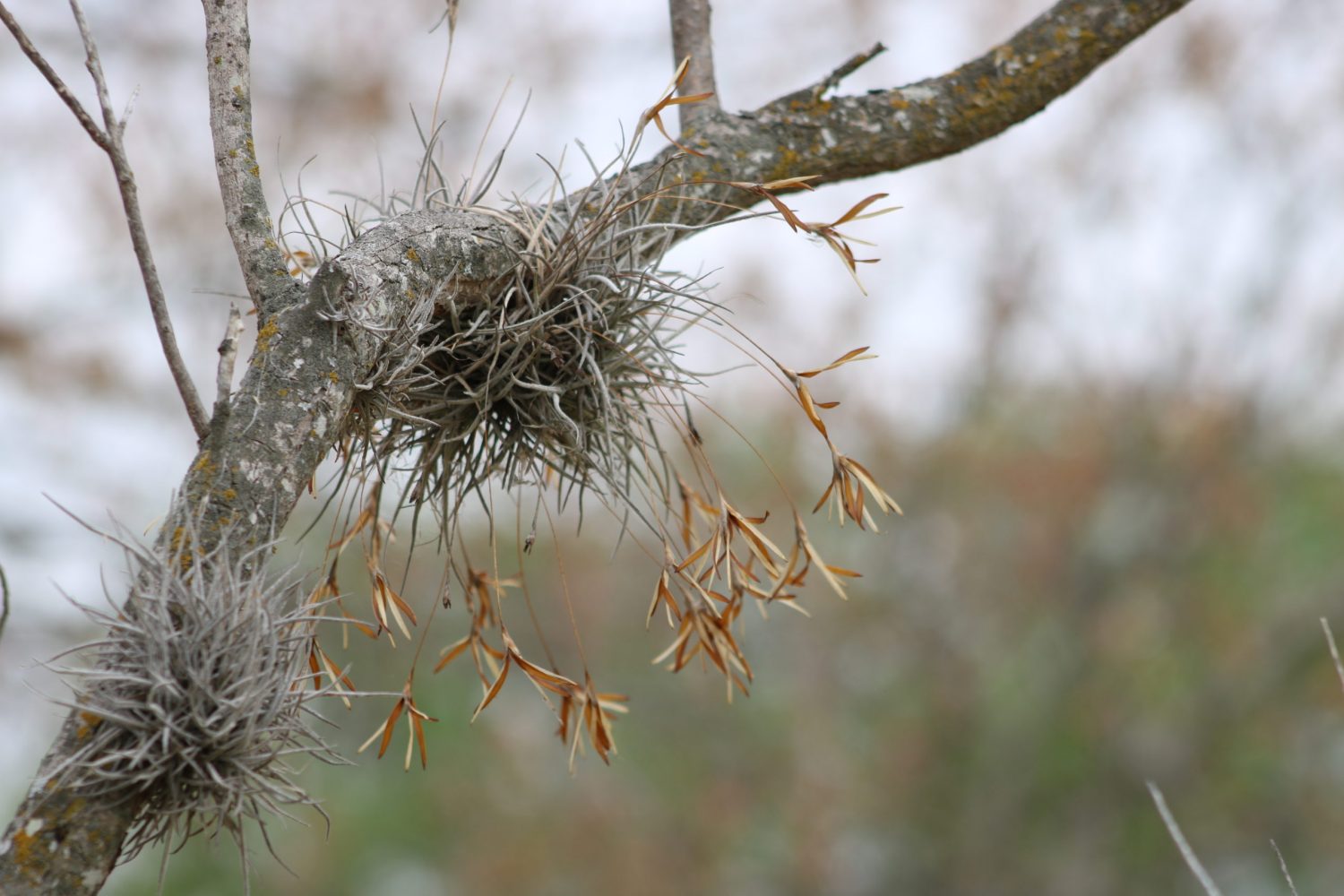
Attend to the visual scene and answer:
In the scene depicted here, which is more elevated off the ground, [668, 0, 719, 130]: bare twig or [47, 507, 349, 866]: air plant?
[668, 0, 719, 130]: bare twig

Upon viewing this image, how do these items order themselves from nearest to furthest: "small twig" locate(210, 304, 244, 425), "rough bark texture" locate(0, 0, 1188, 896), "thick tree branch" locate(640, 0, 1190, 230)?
"rough bark texture" locate(0, 0, 1188, 896) → "small twig" locate(210, 304, 244, 425) → "thick tree branch" locate(640, 0, 1190, 230)

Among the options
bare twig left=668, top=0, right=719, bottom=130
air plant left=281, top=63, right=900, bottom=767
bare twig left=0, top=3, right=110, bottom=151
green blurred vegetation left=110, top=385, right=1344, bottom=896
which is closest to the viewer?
bare twig left=0, top=3, right=110, bottom=151

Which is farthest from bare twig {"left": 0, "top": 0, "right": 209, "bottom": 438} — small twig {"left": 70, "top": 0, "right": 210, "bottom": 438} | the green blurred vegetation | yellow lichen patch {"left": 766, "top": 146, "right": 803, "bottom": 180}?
the green blurred vegetation

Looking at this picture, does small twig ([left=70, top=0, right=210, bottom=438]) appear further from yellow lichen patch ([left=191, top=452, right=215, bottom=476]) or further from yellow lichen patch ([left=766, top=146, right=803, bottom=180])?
yellow lichen patch ([left=766, top=146, right=803, bottom=180])

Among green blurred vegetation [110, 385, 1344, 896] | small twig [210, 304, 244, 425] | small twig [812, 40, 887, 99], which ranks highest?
small twig [812, 40, 887, 99]

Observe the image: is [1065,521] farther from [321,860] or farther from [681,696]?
[321,860]

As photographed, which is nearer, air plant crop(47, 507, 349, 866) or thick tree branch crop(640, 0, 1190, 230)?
air plant crop(47, 507, 349, 866)

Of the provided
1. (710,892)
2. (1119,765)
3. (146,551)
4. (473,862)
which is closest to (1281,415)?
(1119,765)
